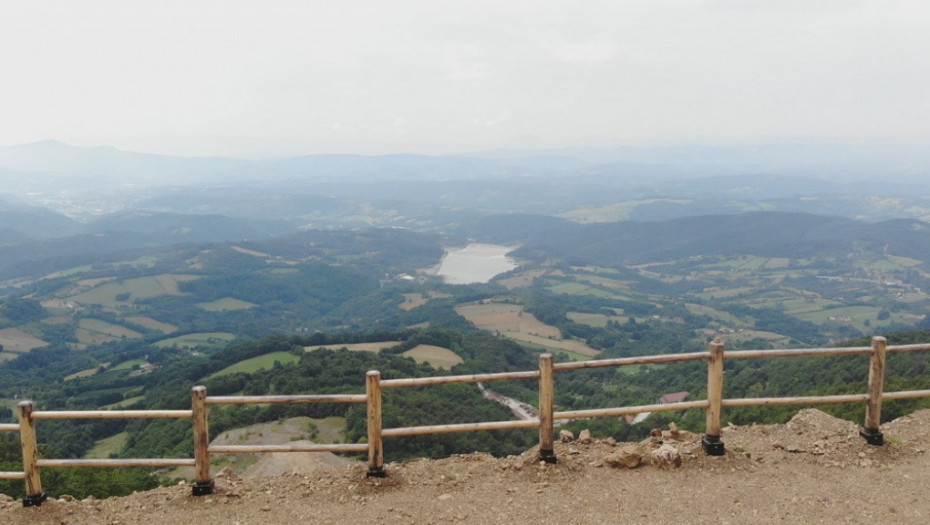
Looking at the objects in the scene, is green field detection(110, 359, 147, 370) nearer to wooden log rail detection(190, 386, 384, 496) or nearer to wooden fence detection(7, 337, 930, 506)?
wooden fence detection(7, 337, 930, 506)

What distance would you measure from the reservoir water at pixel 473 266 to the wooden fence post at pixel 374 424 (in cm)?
13624

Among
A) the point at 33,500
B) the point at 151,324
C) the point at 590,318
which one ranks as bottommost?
the point at 151,324

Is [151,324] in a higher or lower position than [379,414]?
lower

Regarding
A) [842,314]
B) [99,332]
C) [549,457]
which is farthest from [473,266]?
[549,457]

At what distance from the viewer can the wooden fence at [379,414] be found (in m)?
6.98

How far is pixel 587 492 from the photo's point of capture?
6.98 m

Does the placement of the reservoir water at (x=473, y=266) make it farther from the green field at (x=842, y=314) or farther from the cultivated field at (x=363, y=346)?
the cultivated field at (x=363, y=346)

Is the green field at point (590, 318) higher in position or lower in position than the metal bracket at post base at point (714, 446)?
lower

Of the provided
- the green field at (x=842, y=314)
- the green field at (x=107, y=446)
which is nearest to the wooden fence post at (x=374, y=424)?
the green field at (x=107, y=446)

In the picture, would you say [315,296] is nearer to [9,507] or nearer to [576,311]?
[576,311]

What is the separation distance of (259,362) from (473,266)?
11397cm

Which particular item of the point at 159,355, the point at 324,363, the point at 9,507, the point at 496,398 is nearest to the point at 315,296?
the point at 159,355

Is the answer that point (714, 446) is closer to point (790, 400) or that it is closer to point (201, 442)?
point (790, 400)

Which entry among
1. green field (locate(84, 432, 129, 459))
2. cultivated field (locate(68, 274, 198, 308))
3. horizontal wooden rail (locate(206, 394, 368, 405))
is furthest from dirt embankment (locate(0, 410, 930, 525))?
cultivated field (locate(68, 274, 198, 308))
